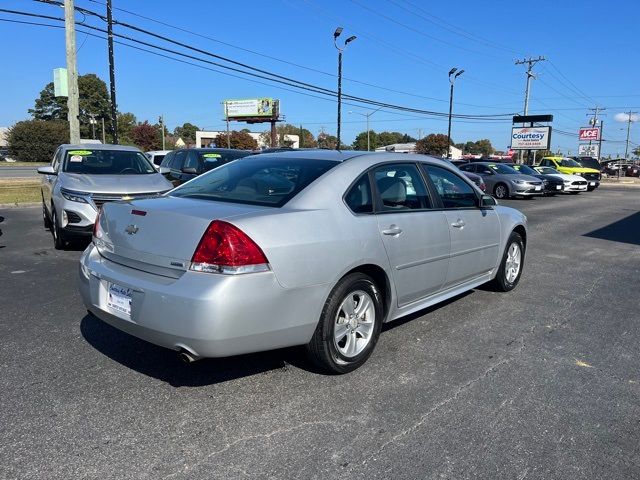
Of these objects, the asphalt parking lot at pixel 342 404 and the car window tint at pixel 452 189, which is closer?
the asphalt parking lot at pixel 342 404

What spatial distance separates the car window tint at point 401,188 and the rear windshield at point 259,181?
443 mm

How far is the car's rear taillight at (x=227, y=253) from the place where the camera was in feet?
9.80

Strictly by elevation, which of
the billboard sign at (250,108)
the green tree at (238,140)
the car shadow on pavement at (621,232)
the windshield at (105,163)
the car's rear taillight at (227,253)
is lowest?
the car shadow on pavement at (621,232)

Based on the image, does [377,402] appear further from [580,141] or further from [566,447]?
[580,141]

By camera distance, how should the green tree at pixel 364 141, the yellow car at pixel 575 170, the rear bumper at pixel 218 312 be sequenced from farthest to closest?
the green tree at pixel 364 141
the yellow car at pixel 575 170
the rear bumper at pixel 218 312

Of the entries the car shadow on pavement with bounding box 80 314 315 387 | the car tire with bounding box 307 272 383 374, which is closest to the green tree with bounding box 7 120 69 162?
the car shadow on pavement with bounding box 80 314 315 387

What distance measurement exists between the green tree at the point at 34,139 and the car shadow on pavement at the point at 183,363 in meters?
65.5

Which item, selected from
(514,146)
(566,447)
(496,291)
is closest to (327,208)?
(566,447)

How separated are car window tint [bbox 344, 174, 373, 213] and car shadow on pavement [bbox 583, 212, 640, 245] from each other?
8.72m

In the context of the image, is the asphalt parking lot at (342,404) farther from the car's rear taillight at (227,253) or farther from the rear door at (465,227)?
the car's rear taillight at (227,253)

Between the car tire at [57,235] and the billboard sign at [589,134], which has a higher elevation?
the billboard sign at [589,134]

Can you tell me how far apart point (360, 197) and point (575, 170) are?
28612 mm

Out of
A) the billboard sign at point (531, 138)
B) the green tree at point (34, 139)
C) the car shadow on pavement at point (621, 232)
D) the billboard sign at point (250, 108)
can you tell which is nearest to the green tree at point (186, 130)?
the billboard sign at point (250, 108)

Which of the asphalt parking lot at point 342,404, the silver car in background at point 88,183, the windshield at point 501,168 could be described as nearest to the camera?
the asphalt parking lot at point 342,404
